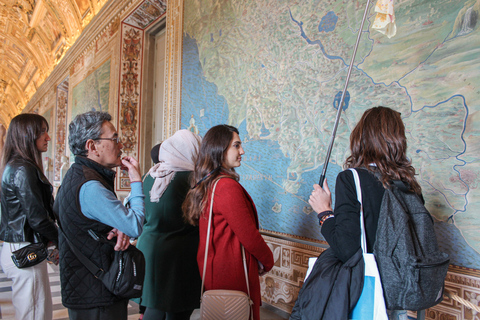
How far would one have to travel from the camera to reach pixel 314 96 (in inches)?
138

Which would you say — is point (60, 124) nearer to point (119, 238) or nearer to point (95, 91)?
point (95, 91)

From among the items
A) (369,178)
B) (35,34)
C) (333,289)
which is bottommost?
(333,289)

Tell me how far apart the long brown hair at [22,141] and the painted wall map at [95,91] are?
24.6ft

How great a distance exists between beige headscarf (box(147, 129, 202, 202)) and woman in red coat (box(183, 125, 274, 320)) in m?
0.34

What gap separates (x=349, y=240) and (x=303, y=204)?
211 cm

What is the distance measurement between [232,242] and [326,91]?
2.04 meters

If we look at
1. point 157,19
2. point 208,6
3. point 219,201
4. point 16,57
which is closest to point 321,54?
point 219,201

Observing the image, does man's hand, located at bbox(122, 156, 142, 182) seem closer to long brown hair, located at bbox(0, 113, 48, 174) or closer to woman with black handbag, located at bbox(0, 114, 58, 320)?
woman with black handbag, located at bbox(0, 114, 58, 320)

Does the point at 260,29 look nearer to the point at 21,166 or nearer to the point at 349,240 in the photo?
the point at 21,166

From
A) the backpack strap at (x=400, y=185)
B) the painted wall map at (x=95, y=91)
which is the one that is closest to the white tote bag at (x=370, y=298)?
the backpack strap at (x=400, y=185)

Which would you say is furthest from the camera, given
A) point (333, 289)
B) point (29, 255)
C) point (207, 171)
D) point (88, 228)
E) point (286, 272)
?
point (286, 272)

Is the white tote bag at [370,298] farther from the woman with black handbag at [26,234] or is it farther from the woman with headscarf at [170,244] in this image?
the woman with black handbag at [26,234]

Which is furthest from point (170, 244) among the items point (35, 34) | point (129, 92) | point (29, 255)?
point (35, 34)

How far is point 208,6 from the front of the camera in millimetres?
5461
